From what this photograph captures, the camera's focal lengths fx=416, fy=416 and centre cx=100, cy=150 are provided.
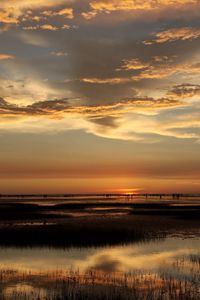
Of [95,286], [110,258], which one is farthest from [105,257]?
[95,286]

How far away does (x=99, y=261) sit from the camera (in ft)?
84.2

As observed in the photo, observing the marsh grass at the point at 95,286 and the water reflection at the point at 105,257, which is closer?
the marsh grass at the point at 95,286

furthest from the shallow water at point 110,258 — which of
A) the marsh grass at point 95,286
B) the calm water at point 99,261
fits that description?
the marsh grass at point 95,286

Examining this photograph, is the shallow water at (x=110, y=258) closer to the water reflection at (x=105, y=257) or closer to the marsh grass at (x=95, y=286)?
the water reflection at (x=105, y=257)

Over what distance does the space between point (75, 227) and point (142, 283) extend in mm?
23269

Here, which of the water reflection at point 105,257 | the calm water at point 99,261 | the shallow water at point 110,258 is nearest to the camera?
the calm water at point 99,261

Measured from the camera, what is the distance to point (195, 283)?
1905 centimetres

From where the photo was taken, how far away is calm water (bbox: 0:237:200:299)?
67.9 feet

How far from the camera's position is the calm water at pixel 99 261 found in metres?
20.7

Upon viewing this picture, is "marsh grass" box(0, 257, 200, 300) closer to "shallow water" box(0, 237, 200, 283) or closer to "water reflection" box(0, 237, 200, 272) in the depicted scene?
"shallow water" box(0, 237, 200, 283)

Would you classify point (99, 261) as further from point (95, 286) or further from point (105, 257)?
point (95, 286)

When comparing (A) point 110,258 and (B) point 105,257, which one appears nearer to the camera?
(A) point 110,258

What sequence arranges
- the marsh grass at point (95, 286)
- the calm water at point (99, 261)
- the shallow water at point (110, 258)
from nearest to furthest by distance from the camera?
the marsh grass at point (95, 286) < the calm water at point (99, 261) < the shallow water at point (110, 258)

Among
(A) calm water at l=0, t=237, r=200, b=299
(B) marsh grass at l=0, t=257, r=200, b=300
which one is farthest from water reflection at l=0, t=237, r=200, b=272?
(B) marsh grass at l=0, t=257, r=200, b=300
